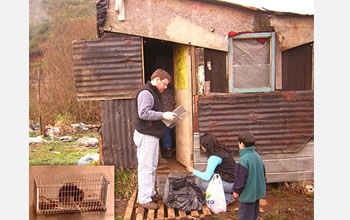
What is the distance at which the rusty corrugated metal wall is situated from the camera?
16.9 feet

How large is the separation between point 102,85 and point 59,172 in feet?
5.29

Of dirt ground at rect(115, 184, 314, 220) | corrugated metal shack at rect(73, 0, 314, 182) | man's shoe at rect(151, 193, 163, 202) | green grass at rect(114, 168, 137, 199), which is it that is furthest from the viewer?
corrugated metal shack at rect(73, 0, 314, 182)

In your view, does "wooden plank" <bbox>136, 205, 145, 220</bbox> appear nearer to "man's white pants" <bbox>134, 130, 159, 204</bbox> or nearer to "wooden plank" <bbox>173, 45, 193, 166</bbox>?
"man's white pants" <bbox>134, 130, 159, 204</bbox>

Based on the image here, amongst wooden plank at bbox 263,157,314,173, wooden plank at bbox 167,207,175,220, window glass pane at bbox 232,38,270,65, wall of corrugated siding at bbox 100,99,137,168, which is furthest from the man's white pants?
wooden plank at bbox 263,157,314,173

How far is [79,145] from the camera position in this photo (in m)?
8.63

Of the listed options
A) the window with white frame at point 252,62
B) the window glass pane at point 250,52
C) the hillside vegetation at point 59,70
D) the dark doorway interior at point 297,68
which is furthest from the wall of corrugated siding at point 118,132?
the hillside vegetation at point 59,70

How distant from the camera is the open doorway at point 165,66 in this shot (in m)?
6.77

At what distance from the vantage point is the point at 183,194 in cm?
431

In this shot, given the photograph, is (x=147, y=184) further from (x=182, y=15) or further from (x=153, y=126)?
(x=182, y=15)

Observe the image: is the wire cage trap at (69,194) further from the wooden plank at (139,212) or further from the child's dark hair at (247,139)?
the child's dark hair at (247,139)

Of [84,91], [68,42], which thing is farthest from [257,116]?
[68,42]

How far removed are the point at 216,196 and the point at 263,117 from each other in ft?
6.30

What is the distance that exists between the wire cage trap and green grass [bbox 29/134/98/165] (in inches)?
86.0

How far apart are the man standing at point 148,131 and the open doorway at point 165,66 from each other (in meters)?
2.39
